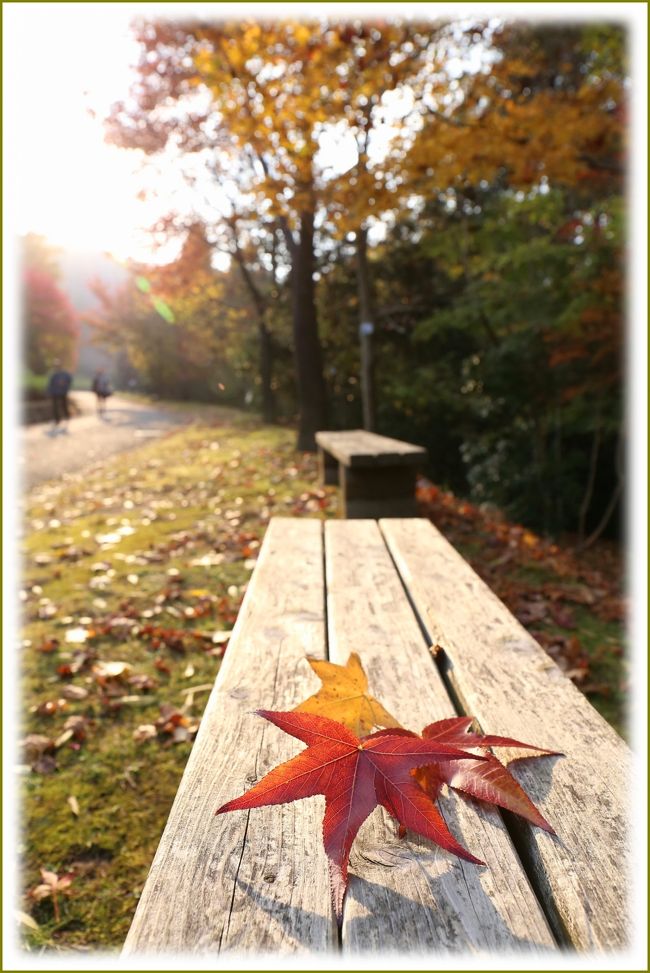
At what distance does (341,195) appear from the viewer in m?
8.02

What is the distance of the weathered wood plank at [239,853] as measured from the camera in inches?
29.5

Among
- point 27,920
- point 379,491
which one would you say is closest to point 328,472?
point 379,491

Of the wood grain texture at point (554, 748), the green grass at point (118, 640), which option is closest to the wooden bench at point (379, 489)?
the green grass at point (118, 640)

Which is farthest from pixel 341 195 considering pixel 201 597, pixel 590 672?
pixel 590 672

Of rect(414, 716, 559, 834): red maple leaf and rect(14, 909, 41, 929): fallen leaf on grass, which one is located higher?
rect(414, 716, 559, 834): red maple leaf

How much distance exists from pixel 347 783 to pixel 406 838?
15 cm

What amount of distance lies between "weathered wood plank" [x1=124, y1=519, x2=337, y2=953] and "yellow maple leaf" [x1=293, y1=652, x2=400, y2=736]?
78 millimetres

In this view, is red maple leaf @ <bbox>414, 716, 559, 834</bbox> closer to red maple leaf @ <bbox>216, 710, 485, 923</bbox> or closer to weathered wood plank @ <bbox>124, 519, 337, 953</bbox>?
red maple leaf @ <bbox>216, 710, 485, 923</bbox>

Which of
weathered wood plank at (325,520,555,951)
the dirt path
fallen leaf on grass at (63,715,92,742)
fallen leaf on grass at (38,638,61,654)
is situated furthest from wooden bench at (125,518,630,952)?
the dirt path

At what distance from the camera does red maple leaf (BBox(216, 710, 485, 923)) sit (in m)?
0.79

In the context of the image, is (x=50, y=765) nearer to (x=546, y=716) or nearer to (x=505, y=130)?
(x=546, y=716)

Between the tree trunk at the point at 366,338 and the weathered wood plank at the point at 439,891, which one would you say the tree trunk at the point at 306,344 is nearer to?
the tree trunk at the point at 366,338

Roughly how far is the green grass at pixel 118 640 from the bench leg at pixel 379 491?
85cm

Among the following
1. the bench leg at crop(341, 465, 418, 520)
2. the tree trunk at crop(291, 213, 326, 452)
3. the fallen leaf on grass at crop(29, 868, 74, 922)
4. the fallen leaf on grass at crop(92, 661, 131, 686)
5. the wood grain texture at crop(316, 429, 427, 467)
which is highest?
the tree trunk at crop(291, 213, 326, 452)
